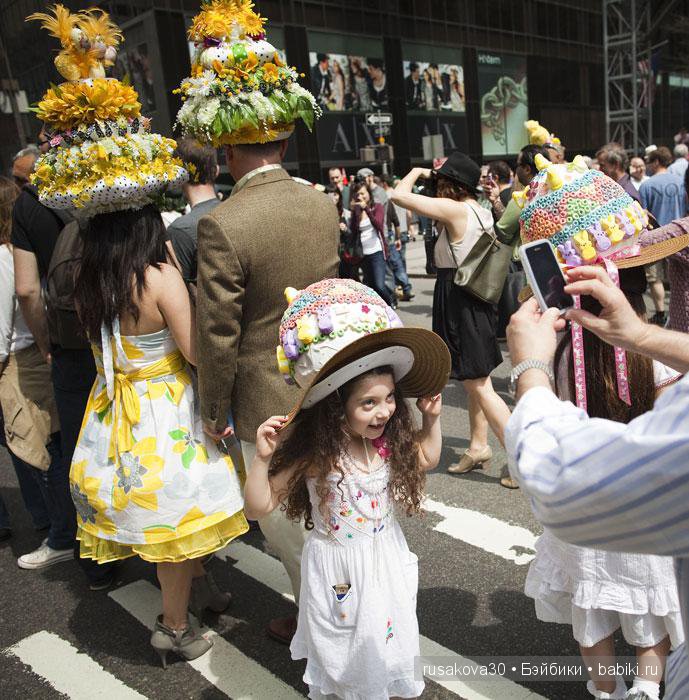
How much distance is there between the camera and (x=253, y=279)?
263 centimetres

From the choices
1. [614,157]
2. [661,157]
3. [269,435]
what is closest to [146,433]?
[269,435]

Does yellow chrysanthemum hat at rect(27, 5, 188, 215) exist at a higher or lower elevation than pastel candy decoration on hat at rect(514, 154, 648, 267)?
higher

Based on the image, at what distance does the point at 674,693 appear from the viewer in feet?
3.92

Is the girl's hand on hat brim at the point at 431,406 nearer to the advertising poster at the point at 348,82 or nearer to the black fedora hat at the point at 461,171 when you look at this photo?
the black fedora hat at the point at 461,171

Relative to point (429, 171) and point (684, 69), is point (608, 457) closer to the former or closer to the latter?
point (429, 171)

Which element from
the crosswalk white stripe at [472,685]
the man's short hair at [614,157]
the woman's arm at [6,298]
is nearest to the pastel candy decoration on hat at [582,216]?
the crosswalk white stripe at [472,685]

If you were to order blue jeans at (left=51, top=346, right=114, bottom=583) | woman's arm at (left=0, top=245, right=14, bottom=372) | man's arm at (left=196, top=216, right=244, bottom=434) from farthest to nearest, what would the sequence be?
1. woman's arm at (left=0, top=245, right=14, bottom=372)
2. blue jeans at (left=51, top=346, right=114, bottom=583)
3. man's arm at (left=196, top=216, right=244, bottom=434)

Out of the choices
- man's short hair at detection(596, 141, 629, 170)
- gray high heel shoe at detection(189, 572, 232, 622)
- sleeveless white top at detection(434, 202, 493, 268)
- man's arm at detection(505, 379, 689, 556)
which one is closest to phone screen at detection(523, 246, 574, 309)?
man's arm at detection(505, 379, 689, 556)

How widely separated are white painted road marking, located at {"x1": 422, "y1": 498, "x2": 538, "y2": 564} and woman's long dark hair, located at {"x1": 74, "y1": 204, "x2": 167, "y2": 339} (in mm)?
2222

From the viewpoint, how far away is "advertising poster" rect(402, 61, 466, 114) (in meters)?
31.4

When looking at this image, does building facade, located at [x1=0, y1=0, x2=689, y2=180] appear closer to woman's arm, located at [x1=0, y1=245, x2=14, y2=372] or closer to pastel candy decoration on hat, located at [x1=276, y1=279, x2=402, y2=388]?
woman's arm, located at [x1=0, y1=245, x2=14, y2=372]

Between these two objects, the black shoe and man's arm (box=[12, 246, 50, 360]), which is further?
the black shoe

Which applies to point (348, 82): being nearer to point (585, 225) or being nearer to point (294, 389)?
point (294, 389)

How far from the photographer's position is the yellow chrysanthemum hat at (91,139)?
8.69 ft
